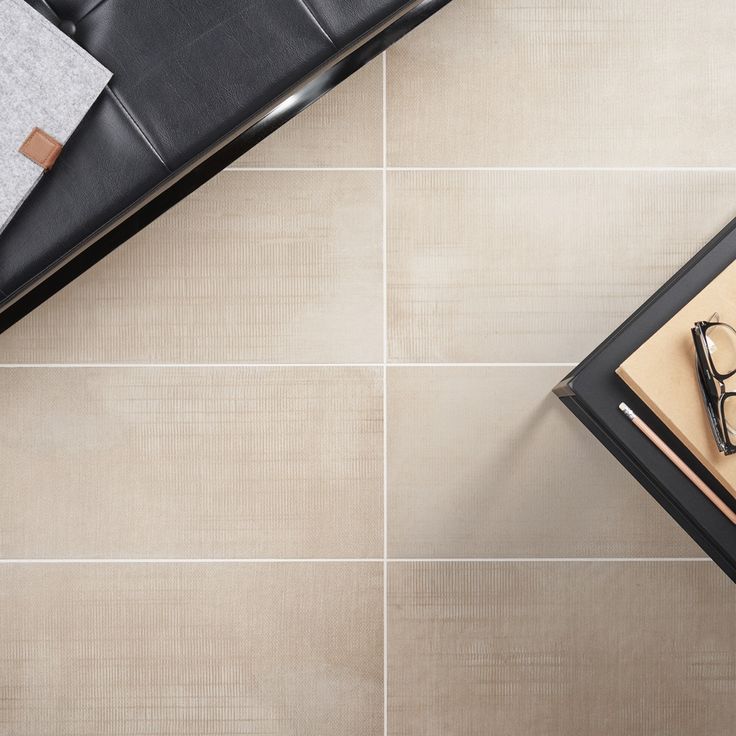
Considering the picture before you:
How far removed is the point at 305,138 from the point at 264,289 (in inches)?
14.0

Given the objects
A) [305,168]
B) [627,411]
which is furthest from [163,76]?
[627,411]

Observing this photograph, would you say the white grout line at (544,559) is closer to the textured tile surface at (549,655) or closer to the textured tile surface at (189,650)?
the textured tile surface at (549,655)

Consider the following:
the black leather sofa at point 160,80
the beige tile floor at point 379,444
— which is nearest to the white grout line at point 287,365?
the beige tile floor at point 379,444

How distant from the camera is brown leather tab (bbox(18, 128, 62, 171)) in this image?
1.06 metres

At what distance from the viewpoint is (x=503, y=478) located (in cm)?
150

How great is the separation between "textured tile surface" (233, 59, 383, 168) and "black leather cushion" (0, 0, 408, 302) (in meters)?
0.37

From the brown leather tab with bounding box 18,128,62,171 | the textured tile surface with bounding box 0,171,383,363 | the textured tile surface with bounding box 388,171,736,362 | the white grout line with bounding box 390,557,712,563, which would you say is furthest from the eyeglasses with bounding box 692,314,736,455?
the brown leather tab with bounding box 18,128,62,171

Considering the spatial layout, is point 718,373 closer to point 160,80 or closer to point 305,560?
point 305,560

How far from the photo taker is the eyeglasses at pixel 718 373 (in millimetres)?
1029

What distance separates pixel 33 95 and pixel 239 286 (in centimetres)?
56

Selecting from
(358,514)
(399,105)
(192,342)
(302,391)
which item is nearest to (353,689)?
(358,514)

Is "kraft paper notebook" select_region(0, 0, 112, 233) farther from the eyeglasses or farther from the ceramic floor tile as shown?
the eyeglasses

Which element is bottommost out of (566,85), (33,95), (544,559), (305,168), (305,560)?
(544,559)

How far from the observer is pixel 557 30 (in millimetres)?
1507
